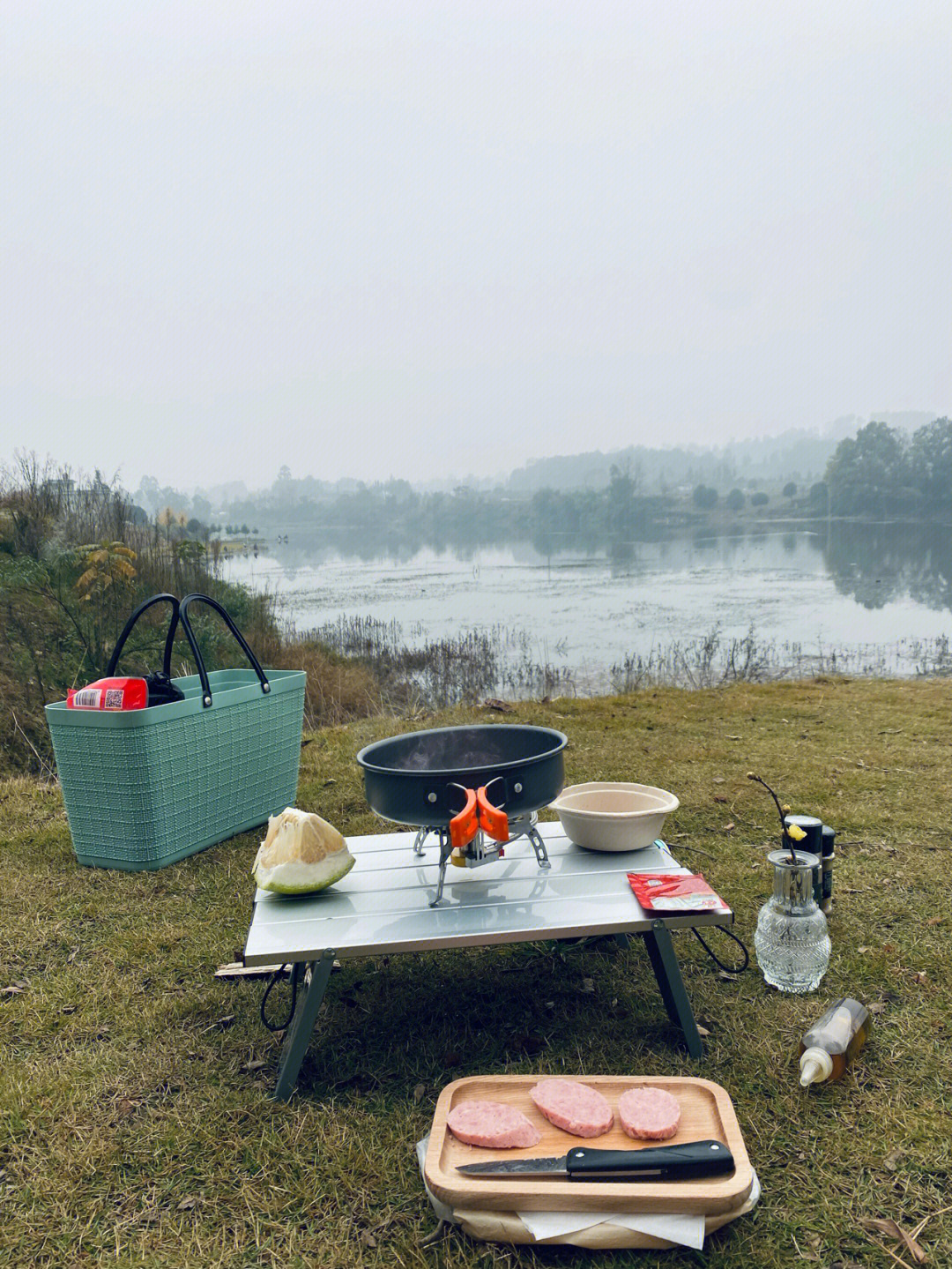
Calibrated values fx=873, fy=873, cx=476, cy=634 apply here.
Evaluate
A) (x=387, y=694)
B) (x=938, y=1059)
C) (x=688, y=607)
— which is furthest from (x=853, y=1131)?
(x=688, y=607)

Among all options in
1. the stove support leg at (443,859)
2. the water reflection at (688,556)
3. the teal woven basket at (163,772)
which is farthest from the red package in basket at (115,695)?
the water reflection at (688,556)

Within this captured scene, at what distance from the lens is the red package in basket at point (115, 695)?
10.4 ft

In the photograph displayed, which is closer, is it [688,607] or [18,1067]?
[18,1067]

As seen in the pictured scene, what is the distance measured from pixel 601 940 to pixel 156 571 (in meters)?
5.22

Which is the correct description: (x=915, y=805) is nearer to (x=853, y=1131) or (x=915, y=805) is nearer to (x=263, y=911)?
(x=853, y=1131)

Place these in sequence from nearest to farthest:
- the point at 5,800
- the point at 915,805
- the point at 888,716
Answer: the point at 915,805 → the point at 5,800 → the point at 888,716

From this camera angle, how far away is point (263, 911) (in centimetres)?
206

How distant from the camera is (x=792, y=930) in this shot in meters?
2.23

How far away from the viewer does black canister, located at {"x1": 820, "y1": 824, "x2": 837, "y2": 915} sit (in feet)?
8.57

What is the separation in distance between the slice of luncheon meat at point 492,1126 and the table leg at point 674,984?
484 millimetres

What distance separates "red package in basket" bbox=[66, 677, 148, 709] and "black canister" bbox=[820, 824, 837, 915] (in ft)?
7.74

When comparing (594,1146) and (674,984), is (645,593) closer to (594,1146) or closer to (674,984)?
(674,984)

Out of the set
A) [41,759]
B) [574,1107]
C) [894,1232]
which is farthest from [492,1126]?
[41,759]

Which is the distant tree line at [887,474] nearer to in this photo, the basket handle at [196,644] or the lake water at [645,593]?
the lake water at [645,593]
